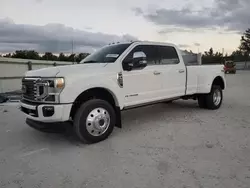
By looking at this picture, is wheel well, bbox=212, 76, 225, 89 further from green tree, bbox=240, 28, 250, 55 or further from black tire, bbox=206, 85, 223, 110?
green tree, bbox=240, 28, 250, 55

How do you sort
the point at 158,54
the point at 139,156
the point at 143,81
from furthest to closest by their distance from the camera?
the point at 158,54 < the point at 143,81 < the point at 139,156

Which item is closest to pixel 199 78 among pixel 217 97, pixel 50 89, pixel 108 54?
pixel 217 97

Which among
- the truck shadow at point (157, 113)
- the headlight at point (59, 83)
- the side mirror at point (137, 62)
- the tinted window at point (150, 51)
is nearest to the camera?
the headlight at point (59, 83)

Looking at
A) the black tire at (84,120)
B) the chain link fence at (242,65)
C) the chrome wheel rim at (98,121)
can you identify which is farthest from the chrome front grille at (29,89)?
the chain link fence at (242,65)

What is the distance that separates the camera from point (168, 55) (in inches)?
257

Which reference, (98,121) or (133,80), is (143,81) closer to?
(133,80)

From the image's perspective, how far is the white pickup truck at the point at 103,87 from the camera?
440 cm

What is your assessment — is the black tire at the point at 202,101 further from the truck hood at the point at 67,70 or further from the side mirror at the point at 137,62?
the truck hood at the point at 67,70

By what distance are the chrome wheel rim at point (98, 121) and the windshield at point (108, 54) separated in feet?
3.93

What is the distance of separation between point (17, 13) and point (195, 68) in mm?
8898

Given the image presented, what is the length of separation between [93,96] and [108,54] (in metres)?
1.24

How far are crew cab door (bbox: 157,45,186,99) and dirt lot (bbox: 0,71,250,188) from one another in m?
0.80

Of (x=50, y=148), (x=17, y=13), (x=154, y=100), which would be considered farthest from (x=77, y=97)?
(x=17, y=13)

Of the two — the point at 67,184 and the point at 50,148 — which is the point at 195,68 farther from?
the point at 67,184
